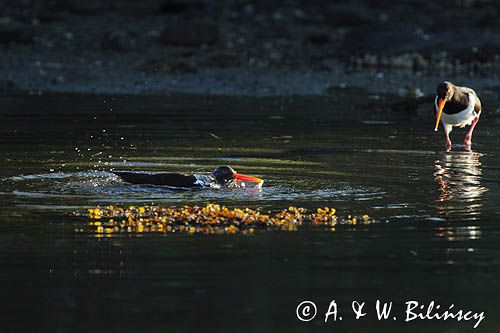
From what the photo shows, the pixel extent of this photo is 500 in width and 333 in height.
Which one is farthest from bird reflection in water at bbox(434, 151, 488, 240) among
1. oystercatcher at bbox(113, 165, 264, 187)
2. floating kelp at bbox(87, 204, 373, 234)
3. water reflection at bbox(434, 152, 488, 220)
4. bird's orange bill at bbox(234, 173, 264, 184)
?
oystercatcher at bbox(113, 165, 264, 187)

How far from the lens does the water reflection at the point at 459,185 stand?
33.4ft

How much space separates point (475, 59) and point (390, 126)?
8.63 m

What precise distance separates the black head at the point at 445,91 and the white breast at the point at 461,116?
0.75 feet

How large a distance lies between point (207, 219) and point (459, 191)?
2921mm

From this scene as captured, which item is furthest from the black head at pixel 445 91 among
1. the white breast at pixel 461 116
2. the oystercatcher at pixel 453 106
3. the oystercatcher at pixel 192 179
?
the oystercatcher at pixel 192 179

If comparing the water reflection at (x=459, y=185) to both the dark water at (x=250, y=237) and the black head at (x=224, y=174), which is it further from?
the black head at (x=224, y=174)

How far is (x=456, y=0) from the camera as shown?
33.6m

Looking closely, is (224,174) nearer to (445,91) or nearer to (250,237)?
(250,237)

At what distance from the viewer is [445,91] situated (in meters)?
17.1

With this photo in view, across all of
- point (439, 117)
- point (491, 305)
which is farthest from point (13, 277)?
point (439, 117)

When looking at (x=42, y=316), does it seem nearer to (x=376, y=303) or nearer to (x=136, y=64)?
(x=376, y=303)

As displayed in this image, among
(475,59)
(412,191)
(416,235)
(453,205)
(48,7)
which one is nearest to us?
(416,235)

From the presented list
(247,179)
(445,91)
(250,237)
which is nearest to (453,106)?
(445,91)

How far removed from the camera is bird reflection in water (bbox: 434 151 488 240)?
30.4 ft
